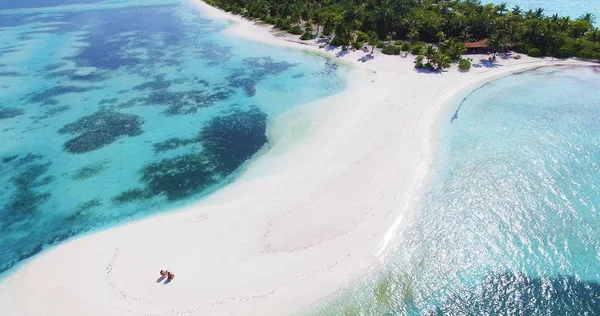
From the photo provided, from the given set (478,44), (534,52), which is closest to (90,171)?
(478,44)

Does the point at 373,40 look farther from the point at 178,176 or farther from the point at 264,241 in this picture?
the point at 264,241

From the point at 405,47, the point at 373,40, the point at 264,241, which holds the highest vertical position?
the point at 373,40

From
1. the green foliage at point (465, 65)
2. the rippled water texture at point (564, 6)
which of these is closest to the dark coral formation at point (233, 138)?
the green foliage at point (465, 65)

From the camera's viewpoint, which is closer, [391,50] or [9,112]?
[9,112]

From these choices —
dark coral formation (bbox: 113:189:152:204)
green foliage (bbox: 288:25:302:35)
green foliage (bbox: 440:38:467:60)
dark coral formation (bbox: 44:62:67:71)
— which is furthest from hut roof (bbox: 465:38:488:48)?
dark coral formation (bbox: 44:62:67:71)

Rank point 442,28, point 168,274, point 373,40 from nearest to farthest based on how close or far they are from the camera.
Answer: point 168,274
point 373,40
point 442,28

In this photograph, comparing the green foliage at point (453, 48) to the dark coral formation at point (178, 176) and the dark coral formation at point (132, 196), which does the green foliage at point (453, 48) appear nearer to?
the dark coral formation at point (178, 176)

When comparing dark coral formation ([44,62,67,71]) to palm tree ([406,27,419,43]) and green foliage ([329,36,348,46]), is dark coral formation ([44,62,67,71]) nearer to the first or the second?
green foliage ([329,36,348,46])

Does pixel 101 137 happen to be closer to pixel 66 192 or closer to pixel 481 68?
pixel 66 192
